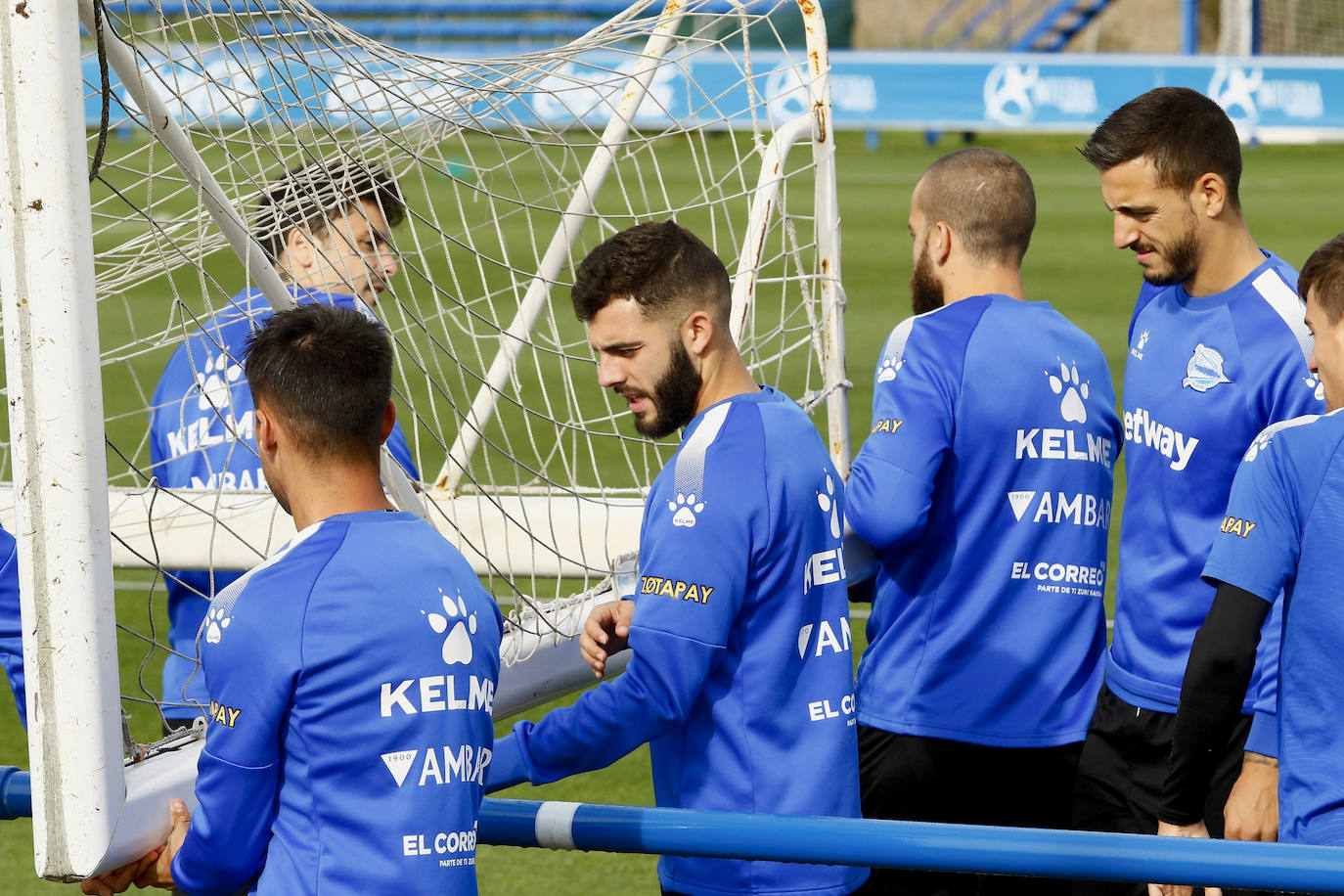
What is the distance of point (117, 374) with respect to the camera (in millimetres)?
10227

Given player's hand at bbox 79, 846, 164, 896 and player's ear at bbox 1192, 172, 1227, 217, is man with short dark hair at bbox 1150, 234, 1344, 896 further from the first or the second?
player's hand at bbox 79, 846, 164, 896

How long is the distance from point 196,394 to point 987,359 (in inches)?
65.9

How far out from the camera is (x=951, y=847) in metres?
1.94

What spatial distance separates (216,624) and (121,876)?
377mm

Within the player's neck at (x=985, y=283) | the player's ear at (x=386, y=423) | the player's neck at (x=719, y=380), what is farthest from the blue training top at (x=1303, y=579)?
the player's ear at (x=386, y=423)

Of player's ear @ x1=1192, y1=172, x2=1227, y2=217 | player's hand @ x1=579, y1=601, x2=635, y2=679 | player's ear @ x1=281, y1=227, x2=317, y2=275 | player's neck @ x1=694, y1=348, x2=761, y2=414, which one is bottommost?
player's hand @ x1=579, y1=601, x2=635, y2=679

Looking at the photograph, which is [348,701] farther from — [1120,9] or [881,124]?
[1120,9]

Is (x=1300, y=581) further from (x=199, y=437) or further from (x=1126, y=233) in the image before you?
(x=199, y=437)

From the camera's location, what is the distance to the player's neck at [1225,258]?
3035 millimetres

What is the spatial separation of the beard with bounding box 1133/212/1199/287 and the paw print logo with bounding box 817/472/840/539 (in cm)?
97

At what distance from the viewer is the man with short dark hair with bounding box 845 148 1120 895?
296cm

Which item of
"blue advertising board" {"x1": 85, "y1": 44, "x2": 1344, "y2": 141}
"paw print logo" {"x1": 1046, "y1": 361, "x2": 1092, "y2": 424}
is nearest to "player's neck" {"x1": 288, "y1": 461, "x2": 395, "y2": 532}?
Answer: "paw print logo" {"x1": 1046, "y1": 361, "x2": 1092, "y2": 424}

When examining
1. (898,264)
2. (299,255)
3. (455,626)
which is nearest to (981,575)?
(455,626)

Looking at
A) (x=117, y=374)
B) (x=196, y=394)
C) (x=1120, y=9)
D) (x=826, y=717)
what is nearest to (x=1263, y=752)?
(x=826, y=717)
